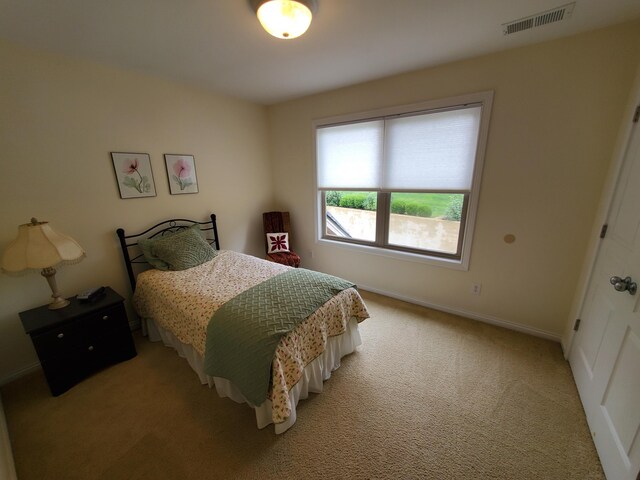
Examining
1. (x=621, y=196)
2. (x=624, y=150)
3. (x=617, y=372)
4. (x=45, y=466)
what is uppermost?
(x=624, y=150)

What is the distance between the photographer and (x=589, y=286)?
180 centimetres

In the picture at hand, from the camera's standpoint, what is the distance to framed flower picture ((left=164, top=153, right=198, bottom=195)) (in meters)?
2.61

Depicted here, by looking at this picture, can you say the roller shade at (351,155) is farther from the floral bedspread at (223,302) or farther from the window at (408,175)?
the floral bedspread at (223,302)

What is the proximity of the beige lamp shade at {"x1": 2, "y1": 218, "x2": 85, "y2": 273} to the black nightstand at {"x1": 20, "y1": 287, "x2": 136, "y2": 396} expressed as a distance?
0.40m

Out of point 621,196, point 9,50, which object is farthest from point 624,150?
point 9,50

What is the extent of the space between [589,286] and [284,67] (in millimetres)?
2996

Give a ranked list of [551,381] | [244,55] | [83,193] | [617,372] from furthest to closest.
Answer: [83,193] < [244,55] < [551,381] < [617,372]

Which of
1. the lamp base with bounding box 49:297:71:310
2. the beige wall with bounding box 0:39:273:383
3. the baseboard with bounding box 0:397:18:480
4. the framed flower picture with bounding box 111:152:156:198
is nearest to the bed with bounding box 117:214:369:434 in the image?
the beige wall with bounding box 0:39:273:383

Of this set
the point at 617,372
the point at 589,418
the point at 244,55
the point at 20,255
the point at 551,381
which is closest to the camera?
the point at 617,372

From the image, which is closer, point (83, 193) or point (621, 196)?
point (621, 196)

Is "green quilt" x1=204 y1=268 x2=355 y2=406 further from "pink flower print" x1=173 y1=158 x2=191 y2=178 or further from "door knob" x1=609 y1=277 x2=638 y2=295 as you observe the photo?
"pink flower print" x1=173 y1=158 x2=191 y2=178

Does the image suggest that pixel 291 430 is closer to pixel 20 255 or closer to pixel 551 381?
pixel 551 381

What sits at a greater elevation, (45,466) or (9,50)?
(9,50)

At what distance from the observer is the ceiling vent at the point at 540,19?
1480 mm
